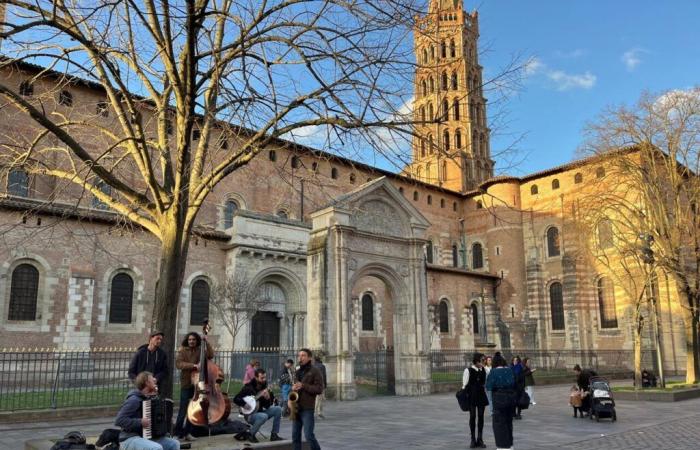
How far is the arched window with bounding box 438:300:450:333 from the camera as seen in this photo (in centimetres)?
3859

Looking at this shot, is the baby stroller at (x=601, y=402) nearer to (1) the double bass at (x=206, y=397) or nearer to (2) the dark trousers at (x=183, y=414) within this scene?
(1) the double bass at (x=206, y=397)

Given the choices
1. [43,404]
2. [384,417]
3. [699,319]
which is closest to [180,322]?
[43,404]

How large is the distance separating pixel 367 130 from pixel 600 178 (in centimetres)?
2192

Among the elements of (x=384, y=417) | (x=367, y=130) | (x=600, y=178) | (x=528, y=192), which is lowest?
(x=384, y=417)

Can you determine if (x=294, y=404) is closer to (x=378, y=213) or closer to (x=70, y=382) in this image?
(x=70, y=382)

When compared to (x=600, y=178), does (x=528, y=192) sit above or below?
above

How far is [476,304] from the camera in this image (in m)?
41.2

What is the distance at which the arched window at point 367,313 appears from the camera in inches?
1389

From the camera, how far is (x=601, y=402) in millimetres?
13156

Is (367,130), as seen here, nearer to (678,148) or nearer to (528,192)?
(678,148)

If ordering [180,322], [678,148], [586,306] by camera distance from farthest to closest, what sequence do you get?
1. [586,306]
2. [180,322]
3. [678,148]

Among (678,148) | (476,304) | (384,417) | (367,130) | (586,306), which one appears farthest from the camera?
(476,304)

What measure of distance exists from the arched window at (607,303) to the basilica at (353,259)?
0.32 ft

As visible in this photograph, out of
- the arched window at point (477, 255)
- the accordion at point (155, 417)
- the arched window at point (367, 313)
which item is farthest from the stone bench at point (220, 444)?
the arched window at point (477, 255)
